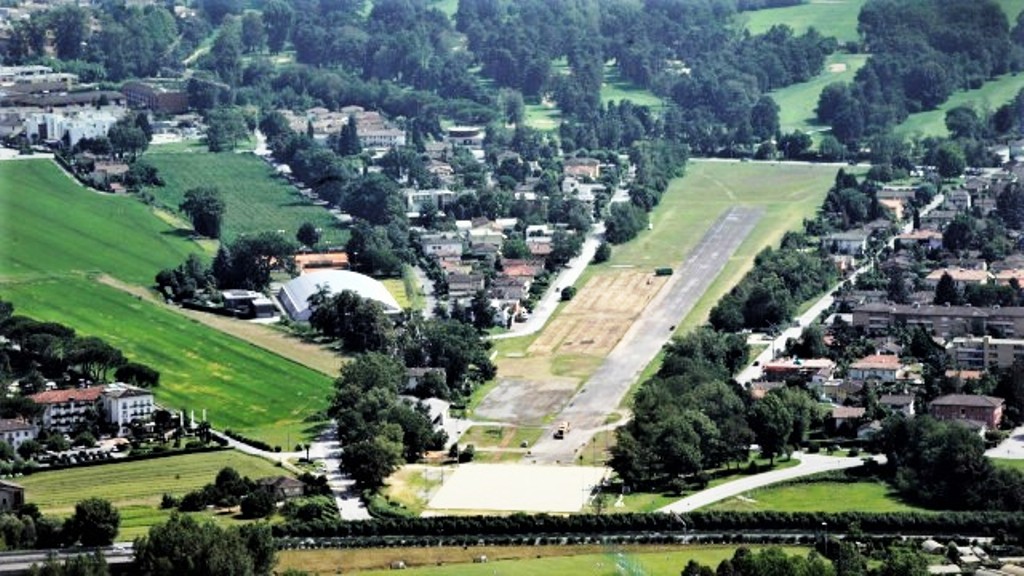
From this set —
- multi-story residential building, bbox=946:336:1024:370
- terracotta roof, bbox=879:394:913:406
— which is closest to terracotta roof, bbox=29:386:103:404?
terracotta roof, bbox=879:394:913:406

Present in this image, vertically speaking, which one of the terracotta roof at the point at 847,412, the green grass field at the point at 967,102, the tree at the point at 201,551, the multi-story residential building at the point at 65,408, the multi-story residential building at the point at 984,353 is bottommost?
the green grass field at the point at 967,102

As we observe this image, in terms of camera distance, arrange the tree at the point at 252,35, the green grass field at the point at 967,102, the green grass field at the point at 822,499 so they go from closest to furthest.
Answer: the green grass field at the point at 822,499
the green grass field at the point at 967,102
the tree at the point at 252,35

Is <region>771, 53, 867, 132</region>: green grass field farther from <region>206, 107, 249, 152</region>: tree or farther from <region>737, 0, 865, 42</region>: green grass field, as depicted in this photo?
<region>206, 107, 249, 152</region>: tree

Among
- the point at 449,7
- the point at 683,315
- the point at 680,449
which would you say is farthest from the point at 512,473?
the point at 449,7

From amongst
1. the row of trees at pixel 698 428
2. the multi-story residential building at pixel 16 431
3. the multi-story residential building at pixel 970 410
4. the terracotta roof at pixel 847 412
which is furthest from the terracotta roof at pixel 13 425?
the multi-story residential building at pixel 970 410

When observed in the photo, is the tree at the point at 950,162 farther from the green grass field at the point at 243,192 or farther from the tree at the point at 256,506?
the tree at the point at 256,506

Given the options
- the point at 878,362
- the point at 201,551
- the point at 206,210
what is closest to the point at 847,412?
the point at 878,362
